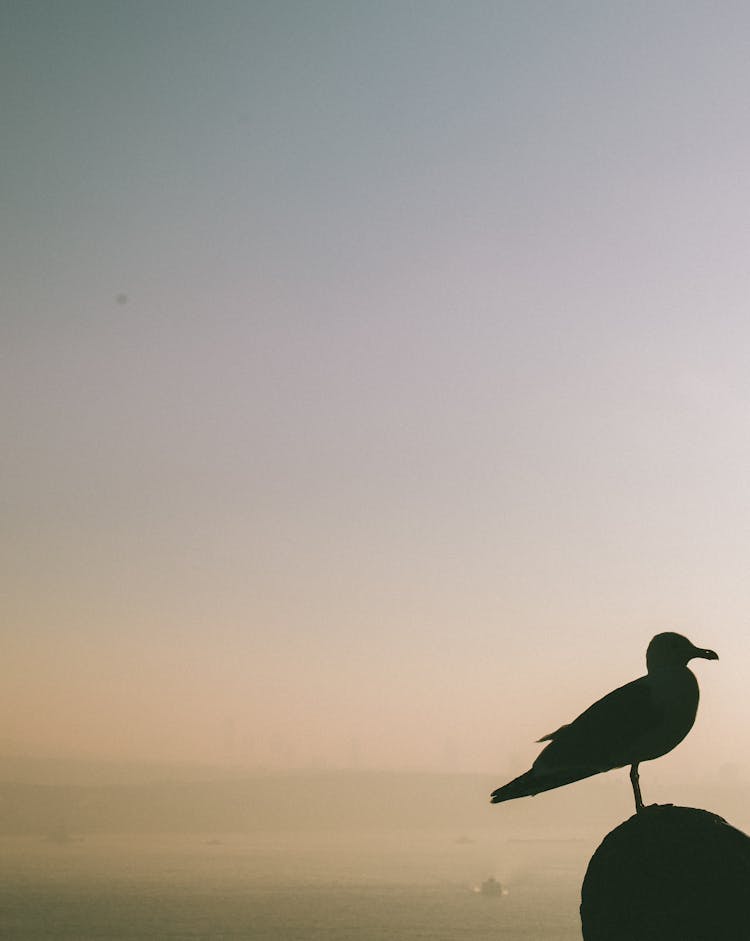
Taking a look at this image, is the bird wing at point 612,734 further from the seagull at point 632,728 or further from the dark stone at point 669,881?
the dark stone at point 669,881

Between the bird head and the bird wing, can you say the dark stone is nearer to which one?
the bird wing

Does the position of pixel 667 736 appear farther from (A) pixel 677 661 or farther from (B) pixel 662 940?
(B) pixel 662 940

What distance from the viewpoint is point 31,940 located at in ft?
641

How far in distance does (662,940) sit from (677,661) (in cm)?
390

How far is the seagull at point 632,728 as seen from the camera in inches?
364

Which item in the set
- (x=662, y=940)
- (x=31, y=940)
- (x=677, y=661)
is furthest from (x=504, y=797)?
(x=31, y=940)

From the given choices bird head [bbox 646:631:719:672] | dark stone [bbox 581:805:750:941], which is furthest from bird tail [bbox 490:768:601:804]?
dark stone [bbox 581:805:750:941]

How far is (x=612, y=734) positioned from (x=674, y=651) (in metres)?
1.09

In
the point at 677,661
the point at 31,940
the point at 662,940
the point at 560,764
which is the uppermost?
the point at 677,661

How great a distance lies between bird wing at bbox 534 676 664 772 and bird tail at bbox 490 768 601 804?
59mm

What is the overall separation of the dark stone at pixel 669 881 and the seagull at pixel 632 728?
8.00 feet

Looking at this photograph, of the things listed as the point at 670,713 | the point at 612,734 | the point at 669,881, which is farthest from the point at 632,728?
the point at 669,881

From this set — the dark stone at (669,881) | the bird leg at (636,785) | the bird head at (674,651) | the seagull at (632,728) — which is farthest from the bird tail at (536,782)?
the dark stone at (669,881)

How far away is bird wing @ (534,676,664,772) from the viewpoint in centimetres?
938
